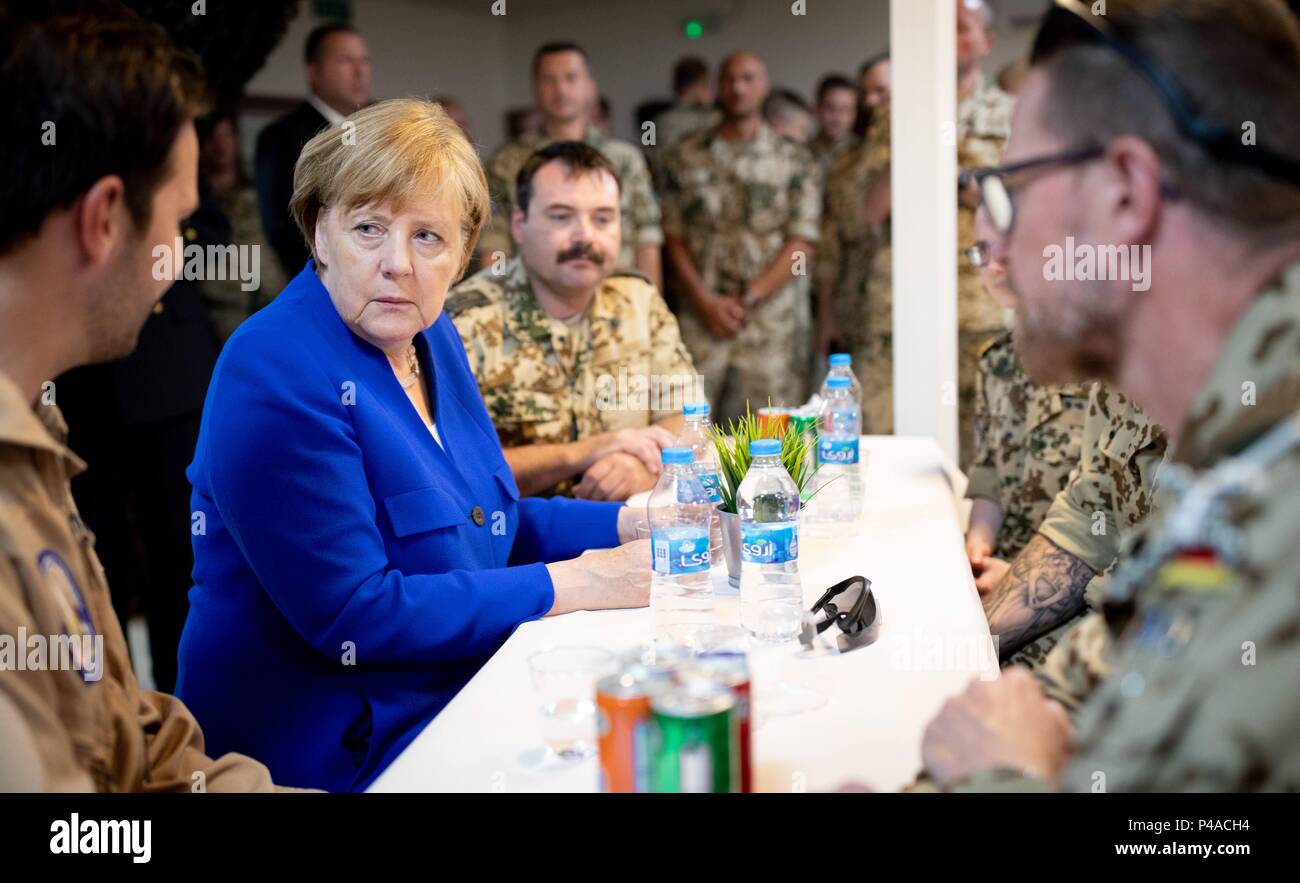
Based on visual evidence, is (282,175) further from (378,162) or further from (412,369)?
(378,162)

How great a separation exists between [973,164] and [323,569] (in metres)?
3.47

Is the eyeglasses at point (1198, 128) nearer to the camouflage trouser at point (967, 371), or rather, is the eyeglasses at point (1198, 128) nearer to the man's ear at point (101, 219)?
the man's ear at point (101, 219)

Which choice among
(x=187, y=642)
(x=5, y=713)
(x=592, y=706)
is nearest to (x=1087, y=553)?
(x=592, y=706)

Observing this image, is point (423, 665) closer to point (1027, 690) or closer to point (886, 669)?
point (886, 669)

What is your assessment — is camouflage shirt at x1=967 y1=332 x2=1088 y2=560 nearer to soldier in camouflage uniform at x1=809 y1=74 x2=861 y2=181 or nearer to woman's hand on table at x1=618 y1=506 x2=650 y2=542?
woman's hand on table at x1=618 y1=506 x2=650 y2=542

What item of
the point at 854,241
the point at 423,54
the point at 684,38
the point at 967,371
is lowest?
the point at 967,371

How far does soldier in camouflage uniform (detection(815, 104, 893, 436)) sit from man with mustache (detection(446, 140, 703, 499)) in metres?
1.97

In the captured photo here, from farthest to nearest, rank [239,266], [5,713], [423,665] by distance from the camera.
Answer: [239,266], [423,665], [5,713]

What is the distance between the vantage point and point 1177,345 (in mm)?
1029

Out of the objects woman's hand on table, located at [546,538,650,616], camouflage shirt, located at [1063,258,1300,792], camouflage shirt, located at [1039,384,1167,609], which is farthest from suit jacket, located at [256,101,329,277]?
camouflage shirt, located at [1063,258,1300,792]

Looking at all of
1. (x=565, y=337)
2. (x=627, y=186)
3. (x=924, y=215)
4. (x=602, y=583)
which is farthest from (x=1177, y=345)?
(x=627, y=186)
